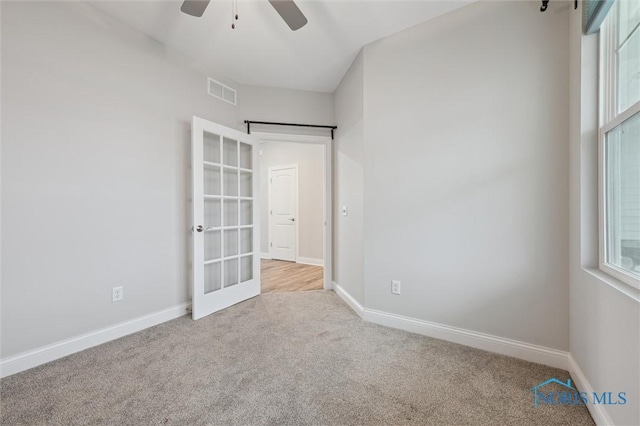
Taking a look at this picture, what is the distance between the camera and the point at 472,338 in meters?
2.06

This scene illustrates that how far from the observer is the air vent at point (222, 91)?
3029mm

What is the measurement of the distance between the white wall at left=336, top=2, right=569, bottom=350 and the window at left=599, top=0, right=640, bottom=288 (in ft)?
1.02

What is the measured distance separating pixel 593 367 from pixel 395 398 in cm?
104

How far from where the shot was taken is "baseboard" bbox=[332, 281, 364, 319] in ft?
8.77

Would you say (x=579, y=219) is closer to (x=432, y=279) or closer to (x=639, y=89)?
(x=639, y=89)

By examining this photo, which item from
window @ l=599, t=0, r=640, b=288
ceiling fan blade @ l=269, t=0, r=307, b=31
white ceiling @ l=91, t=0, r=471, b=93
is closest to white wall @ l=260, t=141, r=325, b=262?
white ceiling @ l=91, t=0, r=471, b=93

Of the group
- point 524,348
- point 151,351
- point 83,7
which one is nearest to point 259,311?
point 151,351

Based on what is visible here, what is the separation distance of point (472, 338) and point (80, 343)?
3.02 meters

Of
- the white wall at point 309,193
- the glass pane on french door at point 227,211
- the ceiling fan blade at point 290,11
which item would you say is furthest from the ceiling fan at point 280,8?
the white wall at point 309,193

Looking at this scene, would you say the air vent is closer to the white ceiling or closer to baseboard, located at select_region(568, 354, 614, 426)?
the white ceiling

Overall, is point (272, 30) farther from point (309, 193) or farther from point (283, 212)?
point (283, 212)

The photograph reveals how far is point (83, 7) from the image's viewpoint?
2045mm

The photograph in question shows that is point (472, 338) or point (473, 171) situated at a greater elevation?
point (473, 171)

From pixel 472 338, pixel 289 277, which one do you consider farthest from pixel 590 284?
pixel 289 277
